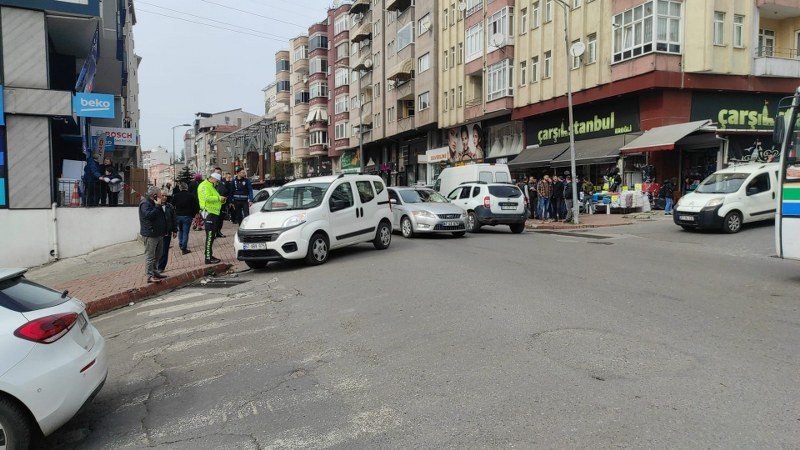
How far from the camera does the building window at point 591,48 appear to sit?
90.3ft

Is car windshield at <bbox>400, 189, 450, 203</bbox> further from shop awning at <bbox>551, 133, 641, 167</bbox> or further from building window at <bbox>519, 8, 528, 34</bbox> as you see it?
building window at <bbox>519, 8, 528, 34</bbox>

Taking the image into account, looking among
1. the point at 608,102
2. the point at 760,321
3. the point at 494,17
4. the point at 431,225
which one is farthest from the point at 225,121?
the point at 760,321

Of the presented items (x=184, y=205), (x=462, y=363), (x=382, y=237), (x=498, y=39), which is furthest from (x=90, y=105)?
(x=498, y=39)

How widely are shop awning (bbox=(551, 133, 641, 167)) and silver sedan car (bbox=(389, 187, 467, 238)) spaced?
38.4 feet

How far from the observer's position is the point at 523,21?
109 ft

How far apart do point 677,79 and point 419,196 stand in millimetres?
14143

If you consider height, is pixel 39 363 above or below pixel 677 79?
below

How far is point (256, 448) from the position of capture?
12.2ft

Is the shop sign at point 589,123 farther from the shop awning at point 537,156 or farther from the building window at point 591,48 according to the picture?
the building window at point 591,48

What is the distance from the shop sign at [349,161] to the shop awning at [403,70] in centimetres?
1380

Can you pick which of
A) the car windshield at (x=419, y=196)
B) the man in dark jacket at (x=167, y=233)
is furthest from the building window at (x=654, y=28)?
the man in dark jacket at (x=167, y=233)

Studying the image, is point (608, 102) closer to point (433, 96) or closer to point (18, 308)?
point (433, 96)

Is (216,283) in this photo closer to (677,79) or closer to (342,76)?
(677,79)

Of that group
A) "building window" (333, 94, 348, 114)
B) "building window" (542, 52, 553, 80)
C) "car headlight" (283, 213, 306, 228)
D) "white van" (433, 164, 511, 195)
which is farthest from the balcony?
"building window" (333, 94, 348, 114)
